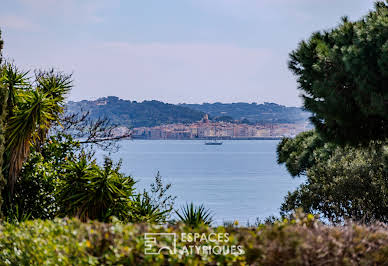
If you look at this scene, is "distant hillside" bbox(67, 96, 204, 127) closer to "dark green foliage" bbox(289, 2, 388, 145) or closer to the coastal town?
the coastal town

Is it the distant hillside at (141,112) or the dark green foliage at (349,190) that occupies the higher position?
the distant hillside at (141,112)

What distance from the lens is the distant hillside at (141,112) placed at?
3412 cm

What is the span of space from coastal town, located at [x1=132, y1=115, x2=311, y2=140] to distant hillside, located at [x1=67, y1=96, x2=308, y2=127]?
24.5 inches

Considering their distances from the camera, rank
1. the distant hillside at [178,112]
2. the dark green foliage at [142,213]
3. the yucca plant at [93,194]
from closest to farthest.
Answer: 1. the yucca plant at [93,194]
2. the dark green foliage at [142,213]
3. the distant hillside at [178,112]

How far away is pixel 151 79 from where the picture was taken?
41.1 meters

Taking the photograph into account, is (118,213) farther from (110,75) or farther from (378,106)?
(110,75)

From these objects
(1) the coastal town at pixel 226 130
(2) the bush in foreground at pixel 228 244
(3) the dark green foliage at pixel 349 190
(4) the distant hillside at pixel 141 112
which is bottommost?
(3) the dark green foliage at pixel 349 190

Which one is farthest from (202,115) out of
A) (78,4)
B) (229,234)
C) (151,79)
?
(229,234)

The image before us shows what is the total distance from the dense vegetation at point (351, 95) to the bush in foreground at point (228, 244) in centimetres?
188

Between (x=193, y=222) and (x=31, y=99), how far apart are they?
3893mm

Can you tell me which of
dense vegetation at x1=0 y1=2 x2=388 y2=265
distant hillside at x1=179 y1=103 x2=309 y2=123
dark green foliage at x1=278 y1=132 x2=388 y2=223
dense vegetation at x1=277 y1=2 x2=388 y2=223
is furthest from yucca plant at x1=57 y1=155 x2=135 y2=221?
distant hillside at x1=179 y1=103 x2=309 y2=123

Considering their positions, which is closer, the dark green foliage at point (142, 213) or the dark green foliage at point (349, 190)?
the dark green foliage at point (142, 213)

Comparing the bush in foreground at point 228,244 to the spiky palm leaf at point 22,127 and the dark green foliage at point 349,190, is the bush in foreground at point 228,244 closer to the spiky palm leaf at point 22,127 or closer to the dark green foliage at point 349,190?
the spiky palm leaf at point 22,127

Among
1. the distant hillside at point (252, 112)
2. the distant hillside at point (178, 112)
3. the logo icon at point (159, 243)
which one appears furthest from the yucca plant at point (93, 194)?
the distant hillside at point (252, 112)
